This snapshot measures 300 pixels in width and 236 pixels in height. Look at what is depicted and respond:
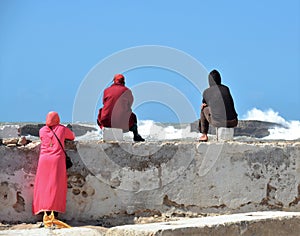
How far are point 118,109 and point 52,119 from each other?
3.60 ft

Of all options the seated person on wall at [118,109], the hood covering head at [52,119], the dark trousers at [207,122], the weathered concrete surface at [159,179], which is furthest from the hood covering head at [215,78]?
the hood covering head at [52,119]

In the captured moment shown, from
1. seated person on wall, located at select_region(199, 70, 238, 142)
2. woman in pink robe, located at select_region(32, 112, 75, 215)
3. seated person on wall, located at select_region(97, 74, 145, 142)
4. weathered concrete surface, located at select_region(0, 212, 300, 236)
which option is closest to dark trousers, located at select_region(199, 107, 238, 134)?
seated person on wall, located at select_region(199, 70, 238, 142)

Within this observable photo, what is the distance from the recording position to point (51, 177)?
7402mm

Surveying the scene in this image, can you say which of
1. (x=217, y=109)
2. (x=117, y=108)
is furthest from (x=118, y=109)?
(x=217, y=109)

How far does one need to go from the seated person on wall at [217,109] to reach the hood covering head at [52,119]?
1928 mm

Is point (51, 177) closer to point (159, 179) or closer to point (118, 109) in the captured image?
point (159, 179)

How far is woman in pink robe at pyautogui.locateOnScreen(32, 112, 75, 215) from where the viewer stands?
738 cm

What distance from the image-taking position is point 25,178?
25.0 ft

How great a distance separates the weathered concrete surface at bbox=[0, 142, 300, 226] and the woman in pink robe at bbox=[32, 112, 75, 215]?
0.57 ft

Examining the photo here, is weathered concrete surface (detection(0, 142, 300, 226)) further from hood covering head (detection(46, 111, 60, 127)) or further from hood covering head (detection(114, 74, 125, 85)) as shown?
hood covering head (detection(114, 74, 125, 85))

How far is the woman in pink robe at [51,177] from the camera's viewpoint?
24.2ft

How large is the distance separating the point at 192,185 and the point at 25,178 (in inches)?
79.3

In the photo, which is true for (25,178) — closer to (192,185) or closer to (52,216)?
(52,216)

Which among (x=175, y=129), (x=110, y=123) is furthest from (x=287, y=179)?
(x=175, y=129)
